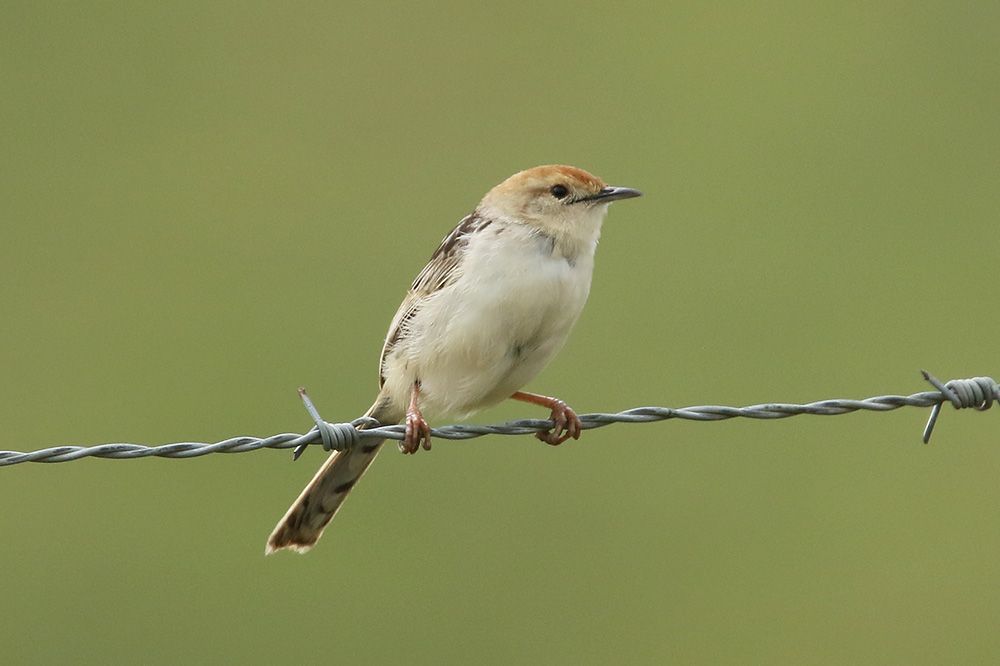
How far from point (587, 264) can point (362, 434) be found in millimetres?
1719

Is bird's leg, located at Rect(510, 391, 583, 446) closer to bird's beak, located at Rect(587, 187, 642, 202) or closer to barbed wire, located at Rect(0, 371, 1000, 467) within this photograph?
barbed wire, located at Rect(0, 371, 1000, 467)

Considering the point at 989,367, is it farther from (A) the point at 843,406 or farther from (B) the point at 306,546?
(B) the point at 306,546

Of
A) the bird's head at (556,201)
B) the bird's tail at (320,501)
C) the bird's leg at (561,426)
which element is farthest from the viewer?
the bird's tail at (320,501)

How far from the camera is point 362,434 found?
384 cm

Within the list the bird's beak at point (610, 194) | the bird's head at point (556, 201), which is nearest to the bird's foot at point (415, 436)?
the bird's head at point (556, 201)

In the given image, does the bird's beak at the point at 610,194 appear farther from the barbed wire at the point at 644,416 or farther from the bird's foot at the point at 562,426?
the barbed wire at the point at 644,416

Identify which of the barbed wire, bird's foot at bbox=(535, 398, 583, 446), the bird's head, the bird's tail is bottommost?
the bird's tail

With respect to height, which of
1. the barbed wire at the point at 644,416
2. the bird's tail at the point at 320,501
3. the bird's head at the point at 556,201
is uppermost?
the bird's head at the point at 556,201

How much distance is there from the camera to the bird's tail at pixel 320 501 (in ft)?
17.2

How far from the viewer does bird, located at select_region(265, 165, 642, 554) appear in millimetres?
4742

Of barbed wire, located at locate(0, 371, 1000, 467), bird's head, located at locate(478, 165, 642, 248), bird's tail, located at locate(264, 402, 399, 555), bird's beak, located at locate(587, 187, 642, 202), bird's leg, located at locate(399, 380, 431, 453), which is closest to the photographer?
barbed wire, located at locate(0, 371, 1000, 467)

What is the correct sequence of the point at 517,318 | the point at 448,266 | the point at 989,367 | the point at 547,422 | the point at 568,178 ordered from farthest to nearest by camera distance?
the point at 989,367 < the point at 568,178 < the point at 448,266 < the point at 517,318 < the point at 547,422

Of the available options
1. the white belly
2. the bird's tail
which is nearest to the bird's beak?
the white belly

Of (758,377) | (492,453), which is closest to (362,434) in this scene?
(492,453)
